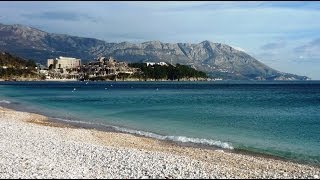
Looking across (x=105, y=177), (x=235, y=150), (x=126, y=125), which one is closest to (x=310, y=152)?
(x=235, y=150)

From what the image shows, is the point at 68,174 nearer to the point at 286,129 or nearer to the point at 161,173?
the point at 161,173

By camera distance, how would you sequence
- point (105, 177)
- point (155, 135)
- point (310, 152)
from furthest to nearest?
point (155, 135) → point (310, 152) → point (105, 177)

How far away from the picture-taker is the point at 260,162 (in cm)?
2348

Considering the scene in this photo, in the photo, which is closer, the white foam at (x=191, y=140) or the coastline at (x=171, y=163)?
the coastline at (x=171, y=163)

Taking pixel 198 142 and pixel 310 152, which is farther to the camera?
pixel 198 142

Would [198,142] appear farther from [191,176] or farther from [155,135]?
[191,176]

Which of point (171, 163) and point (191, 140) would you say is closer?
point (171, 163)

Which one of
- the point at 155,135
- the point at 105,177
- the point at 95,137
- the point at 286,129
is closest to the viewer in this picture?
the point at 105,177

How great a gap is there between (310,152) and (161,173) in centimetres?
1500

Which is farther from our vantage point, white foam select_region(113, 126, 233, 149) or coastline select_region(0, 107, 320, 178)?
white foam select_region(113, 126, 233, 149)

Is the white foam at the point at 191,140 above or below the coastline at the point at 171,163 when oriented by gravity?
below

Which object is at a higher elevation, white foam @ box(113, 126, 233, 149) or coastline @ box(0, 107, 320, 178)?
coastline @ box(0, 107, 320, 178)

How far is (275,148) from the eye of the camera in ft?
100

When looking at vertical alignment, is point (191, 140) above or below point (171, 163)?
below
